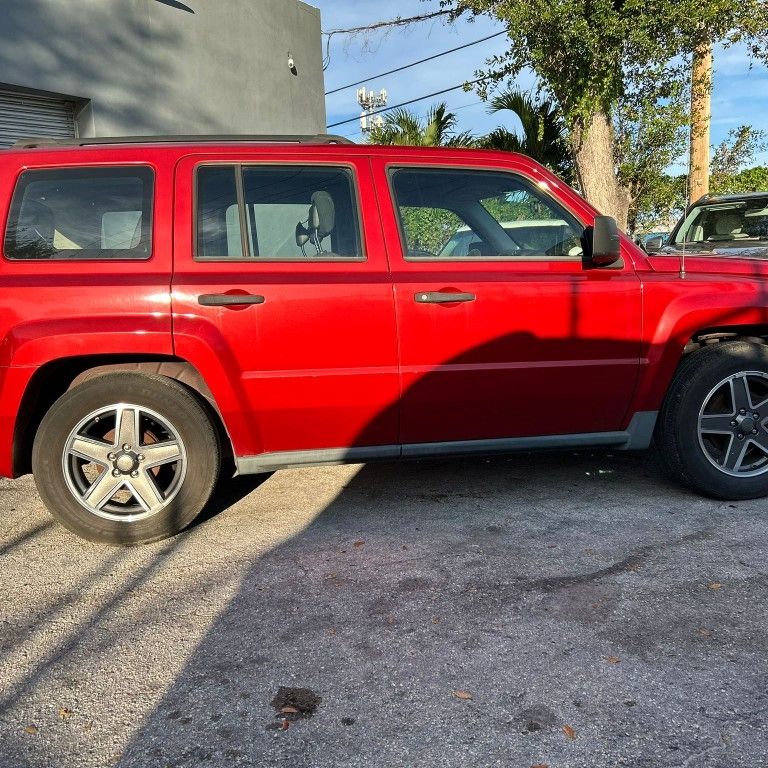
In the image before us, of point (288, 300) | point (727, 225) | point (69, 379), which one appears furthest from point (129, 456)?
point (727, 225)

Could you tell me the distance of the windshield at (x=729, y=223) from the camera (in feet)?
26.5

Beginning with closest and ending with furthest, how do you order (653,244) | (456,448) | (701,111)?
(456,448), (653,244), (701,111)

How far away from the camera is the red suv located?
3.42 metres

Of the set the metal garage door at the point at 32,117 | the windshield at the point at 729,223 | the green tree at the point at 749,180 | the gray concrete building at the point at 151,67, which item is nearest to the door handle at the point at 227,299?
the windshield at the point at 729,223

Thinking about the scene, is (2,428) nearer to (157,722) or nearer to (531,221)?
(157,722)

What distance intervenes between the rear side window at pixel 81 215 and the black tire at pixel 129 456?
64 cm

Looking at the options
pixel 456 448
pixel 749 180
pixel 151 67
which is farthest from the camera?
pixel 749 180

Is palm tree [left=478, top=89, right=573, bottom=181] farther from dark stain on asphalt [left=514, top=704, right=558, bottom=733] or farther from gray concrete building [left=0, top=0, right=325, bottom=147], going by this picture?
dark stain on asphalt [left=514, top=704, right=558, bottom=733]

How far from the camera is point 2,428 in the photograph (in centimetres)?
339

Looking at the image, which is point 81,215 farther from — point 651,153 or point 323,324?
point 651,153

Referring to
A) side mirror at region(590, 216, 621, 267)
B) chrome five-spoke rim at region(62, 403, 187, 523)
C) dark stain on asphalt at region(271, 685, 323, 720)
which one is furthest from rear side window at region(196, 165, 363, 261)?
dark stain on asphalt at region(271, 685, 323, 720)

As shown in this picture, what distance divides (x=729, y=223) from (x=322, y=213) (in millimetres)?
6380

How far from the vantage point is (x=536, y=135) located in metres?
14.4

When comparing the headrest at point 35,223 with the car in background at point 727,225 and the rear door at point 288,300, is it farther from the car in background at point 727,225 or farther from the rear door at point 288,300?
the car in background at point 727,225
